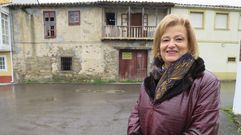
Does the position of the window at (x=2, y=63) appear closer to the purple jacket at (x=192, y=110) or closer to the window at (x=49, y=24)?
the window at (x=49, y=24)

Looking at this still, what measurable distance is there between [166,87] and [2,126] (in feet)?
18.6

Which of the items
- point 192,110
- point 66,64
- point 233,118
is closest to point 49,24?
point 66,64

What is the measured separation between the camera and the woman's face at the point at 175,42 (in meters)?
1.60

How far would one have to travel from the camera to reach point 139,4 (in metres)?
15.6

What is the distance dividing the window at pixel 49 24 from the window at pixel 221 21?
12.1 meters

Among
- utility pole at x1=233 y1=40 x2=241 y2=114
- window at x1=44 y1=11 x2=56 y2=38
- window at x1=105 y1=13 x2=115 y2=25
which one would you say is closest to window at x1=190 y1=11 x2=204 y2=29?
window at x1=105 y1=13 x2=115 y2=25

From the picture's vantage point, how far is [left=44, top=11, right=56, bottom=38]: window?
16094 mm

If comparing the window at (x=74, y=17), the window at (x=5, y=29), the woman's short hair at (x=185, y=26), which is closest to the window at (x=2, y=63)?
the window at (x=5, y=29)

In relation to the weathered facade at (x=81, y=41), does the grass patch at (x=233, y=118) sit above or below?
below

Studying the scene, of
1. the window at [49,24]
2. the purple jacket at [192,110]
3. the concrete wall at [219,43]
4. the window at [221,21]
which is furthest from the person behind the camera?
the window at [221,21]

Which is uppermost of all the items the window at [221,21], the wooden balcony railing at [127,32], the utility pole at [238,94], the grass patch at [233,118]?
the window at [221,21]

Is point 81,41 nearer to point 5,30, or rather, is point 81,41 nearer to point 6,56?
point 5,30

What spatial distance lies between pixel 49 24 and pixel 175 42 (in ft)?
52.0

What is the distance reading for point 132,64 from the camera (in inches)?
650
